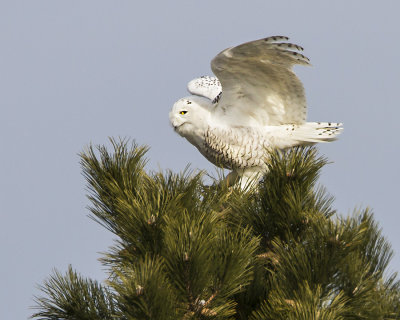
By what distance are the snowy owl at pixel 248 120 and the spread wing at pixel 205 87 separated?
1014 mm

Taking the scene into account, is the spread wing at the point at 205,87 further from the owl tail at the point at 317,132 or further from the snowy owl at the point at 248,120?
the owl tail at the point at 317,132

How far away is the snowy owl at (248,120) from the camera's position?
773cm

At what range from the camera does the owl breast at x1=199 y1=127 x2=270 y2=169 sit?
7750 mm

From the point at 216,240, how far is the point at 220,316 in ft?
1.56

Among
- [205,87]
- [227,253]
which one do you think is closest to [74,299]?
[227,253]

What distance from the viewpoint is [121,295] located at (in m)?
4.86

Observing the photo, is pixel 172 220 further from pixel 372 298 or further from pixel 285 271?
pixel 372 298

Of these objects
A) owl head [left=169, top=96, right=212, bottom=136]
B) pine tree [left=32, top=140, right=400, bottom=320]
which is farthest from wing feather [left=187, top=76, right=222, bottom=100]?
pine tree [left=32, top=140, right=400, bottom=320]

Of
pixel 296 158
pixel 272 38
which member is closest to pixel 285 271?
pixel 296 158

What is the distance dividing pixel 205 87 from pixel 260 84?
148cm

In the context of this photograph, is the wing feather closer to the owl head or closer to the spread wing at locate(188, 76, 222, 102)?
the spread wing at locate(188, 76, 222, 102)

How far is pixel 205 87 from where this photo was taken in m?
9.20

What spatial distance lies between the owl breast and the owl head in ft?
0.38

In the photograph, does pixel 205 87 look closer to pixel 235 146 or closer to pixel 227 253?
pixel 235 146
